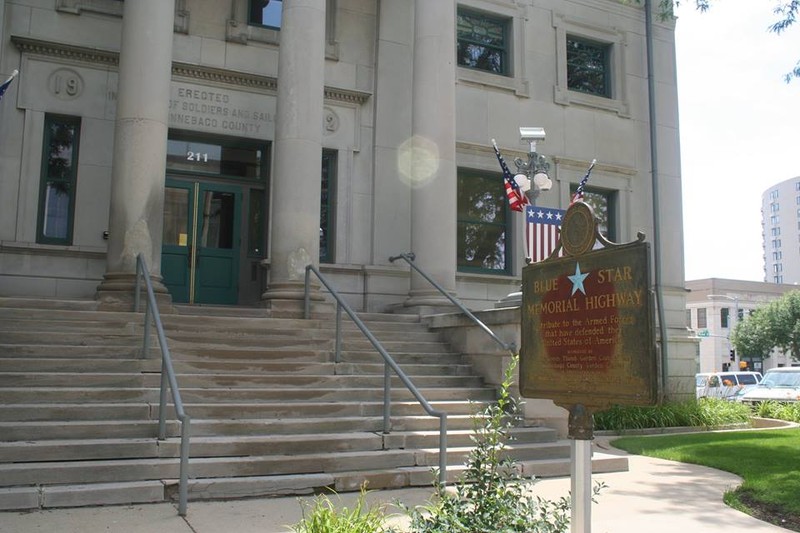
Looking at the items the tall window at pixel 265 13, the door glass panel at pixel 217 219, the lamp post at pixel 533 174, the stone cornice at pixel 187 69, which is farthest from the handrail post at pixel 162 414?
the tall window at pixel 265 13

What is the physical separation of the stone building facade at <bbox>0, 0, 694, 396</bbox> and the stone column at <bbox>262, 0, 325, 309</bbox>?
0.03 m

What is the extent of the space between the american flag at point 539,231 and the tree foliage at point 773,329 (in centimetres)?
6616

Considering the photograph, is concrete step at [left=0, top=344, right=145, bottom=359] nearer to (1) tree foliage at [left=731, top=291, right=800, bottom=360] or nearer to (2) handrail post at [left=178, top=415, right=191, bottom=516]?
(2) handrail post at [left=178, top=415, right=191, bottom=516]

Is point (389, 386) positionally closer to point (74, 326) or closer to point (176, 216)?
point (74, 326)

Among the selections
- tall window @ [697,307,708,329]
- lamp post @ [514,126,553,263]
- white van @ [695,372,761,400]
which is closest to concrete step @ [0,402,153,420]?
lamp post @ [514,126,553,263]

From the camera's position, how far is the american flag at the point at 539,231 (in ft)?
42.7

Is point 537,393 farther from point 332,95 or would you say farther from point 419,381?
point 332,95

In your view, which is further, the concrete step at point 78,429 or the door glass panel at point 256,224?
the door glass panel at point 256,224

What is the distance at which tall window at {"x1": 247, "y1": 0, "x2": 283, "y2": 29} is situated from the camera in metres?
15.9

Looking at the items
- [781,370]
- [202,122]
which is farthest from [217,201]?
[781,370]

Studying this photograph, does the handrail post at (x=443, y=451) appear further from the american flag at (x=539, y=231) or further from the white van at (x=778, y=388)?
the white van at (x=778, y=388)

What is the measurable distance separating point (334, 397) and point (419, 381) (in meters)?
1.64

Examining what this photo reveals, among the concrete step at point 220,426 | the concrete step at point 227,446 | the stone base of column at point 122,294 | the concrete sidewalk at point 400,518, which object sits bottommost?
the concrete sidewalk at point 400,518

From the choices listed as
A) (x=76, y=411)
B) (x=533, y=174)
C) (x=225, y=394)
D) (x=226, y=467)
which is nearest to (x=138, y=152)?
(x=225, y=394)
